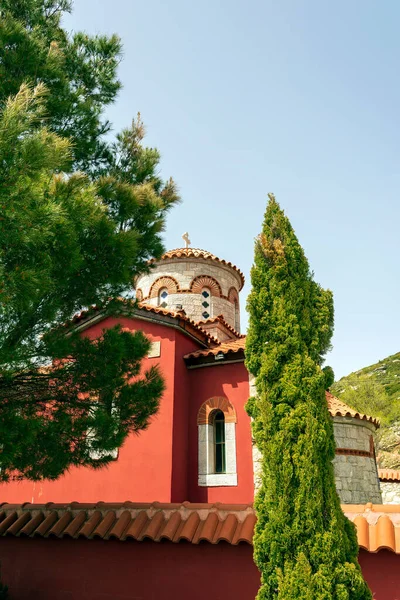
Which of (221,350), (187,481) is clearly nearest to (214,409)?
(221,350)

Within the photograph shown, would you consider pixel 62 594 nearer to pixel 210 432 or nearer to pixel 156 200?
pixel 210 432

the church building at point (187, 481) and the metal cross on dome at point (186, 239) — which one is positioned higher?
the metal cross on dome at point (186, 239)

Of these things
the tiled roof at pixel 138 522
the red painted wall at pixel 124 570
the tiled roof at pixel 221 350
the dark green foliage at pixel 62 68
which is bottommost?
the red painted wall at pixel 124 570

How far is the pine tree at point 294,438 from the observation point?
396cm

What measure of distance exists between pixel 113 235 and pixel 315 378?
2640 millimetres

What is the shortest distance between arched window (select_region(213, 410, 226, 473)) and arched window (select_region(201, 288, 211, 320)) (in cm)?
477

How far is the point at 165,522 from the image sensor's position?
5348mm

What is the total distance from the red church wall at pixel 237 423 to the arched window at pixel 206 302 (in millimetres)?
4281

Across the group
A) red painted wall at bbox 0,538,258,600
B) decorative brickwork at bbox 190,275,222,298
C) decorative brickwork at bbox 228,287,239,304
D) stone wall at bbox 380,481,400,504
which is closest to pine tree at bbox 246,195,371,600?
red painted wall at bbox 0,538,258,600

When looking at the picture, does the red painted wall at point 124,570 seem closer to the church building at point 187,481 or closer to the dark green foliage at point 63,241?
the church building at point 187,481

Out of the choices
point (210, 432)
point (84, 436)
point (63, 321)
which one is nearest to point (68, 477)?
point (210, 432)

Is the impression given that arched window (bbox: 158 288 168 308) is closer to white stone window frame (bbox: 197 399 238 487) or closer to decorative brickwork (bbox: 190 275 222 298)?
decorative brickwork (bbox: 190 275 222 298)

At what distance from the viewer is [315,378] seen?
15.1 feet

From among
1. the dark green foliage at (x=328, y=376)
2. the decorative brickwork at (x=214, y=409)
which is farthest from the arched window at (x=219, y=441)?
the dark green foliage at (x=328, y=376)
